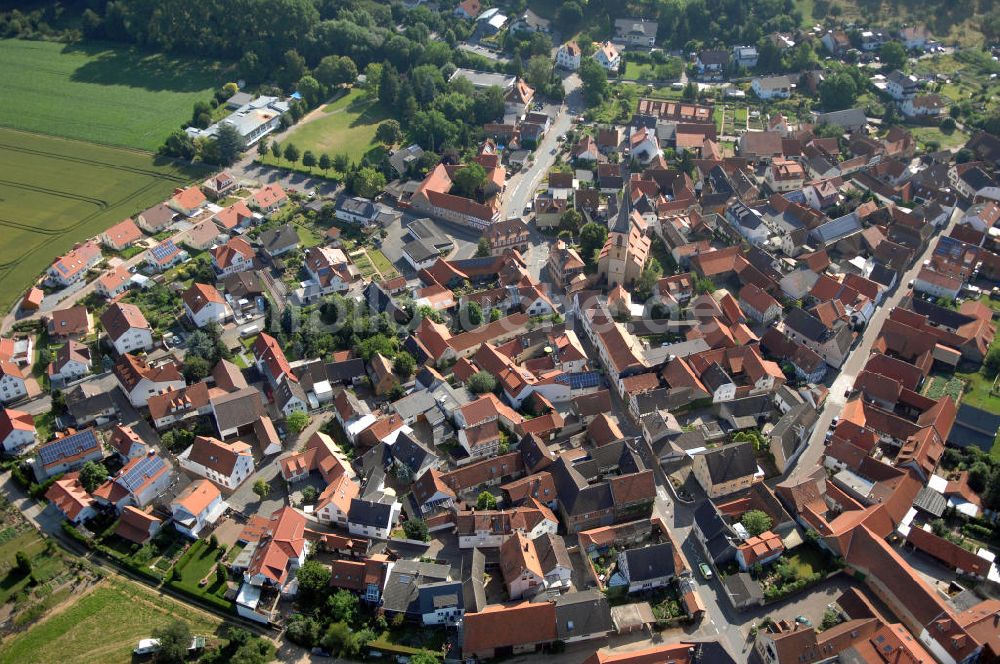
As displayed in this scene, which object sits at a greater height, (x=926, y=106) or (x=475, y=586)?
(x=926, y=106)

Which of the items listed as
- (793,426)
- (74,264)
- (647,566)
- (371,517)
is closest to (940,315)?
(793,426)

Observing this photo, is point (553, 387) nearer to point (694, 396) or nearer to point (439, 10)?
point (694, 396)

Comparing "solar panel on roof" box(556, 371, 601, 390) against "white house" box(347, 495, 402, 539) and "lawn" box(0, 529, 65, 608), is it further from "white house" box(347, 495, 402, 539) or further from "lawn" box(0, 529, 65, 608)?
"lawn" box(0, 529, 65, 608)

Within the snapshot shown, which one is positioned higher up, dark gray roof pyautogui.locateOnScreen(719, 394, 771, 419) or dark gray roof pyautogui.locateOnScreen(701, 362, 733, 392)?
dark gray roof pyautogui.locateOnScreen(701, 362, 733, 392)

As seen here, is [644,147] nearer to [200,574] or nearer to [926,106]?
[926,106]

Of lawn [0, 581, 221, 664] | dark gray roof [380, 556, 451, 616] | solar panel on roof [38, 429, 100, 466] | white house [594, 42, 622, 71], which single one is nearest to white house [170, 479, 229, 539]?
lawn [0, 581, 221, 664]

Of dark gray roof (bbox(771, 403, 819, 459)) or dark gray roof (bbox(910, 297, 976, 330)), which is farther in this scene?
dark gray roof (bbox(910, 297, 976, 330))
